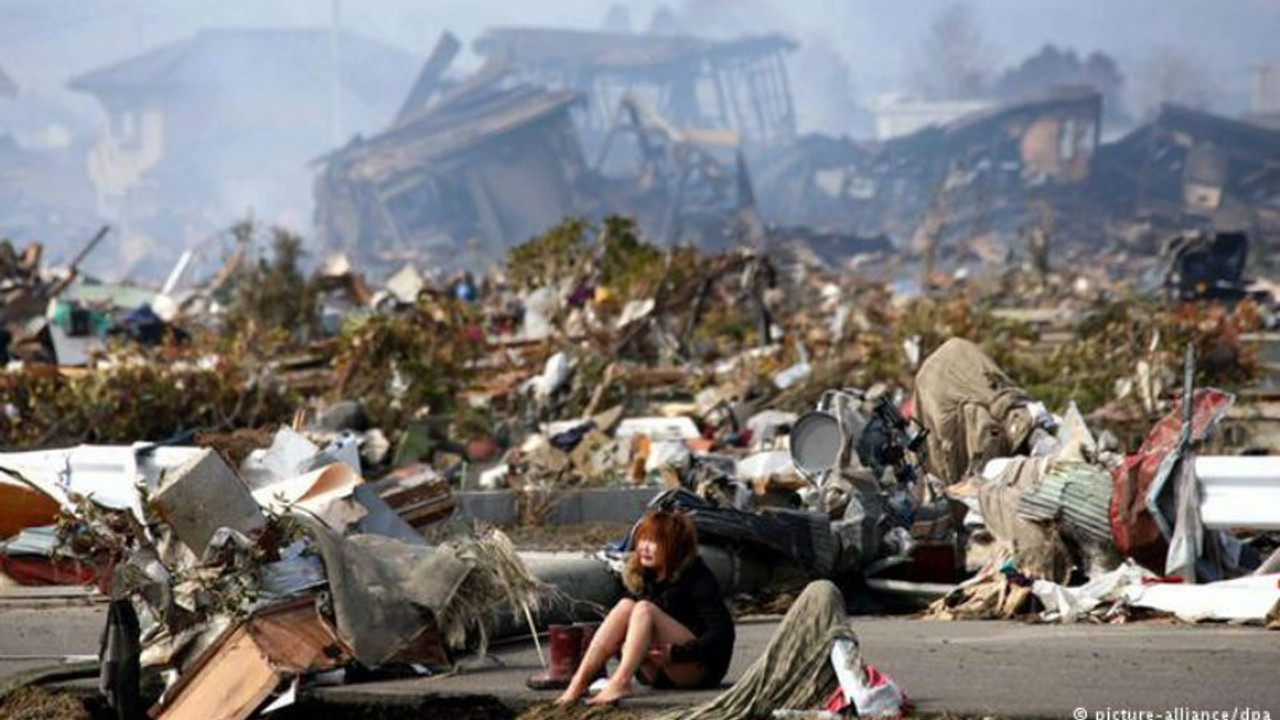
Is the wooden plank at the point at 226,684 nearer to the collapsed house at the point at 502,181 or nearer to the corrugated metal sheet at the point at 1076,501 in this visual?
the corrugated metal sheet at the point at 1076,501

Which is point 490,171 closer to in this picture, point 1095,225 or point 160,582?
point 1095,225

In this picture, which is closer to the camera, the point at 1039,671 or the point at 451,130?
the point at 1039,671

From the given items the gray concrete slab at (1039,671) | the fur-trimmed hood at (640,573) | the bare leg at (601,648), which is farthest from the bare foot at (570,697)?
the fur-trimmed hood at (640,573)

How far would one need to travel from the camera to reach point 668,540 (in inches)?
305

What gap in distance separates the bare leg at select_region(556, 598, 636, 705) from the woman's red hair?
155 mm

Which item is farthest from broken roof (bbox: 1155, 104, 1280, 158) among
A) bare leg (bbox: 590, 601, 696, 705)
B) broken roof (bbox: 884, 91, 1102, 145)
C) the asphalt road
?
bare leg (bbox: 590, 601, 696, 705)

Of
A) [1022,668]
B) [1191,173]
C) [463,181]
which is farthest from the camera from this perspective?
[463,181]

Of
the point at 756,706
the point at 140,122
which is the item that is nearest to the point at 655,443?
the point at 756,706

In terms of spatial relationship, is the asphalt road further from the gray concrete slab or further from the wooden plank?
the wooden plank

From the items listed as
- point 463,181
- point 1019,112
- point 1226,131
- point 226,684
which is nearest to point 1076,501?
point 226,684

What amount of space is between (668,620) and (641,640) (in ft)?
0.44

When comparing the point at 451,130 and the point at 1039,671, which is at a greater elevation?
the point at 1039,671

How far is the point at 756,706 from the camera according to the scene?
728cm

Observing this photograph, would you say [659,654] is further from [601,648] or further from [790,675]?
[790,675]
